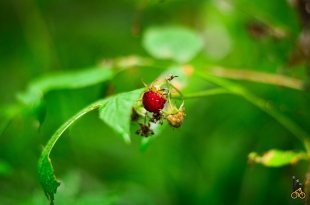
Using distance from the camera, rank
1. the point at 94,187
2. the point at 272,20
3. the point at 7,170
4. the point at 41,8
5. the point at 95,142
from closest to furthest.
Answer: the point at 7,170 → the point at 272,20 → the point at 94,187 → the point at 95,142 → the point at 41,8

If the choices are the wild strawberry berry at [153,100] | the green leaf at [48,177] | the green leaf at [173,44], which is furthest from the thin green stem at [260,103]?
the green leaf at [48,177]

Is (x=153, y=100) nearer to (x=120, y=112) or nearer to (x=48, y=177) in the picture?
(x=120, y=112)

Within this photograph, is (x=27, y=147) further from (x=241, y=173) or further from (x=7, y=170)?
(x=241, y=173)

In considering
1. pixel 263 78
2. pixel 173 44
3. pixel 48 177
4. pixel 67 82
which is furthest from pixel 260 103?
pixel 48 177

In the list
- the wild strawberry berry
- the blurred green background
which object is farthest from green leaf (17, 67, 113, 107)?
the wild strawberry berry

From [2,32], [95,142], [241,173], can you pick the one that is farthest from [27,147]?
[2,32]
